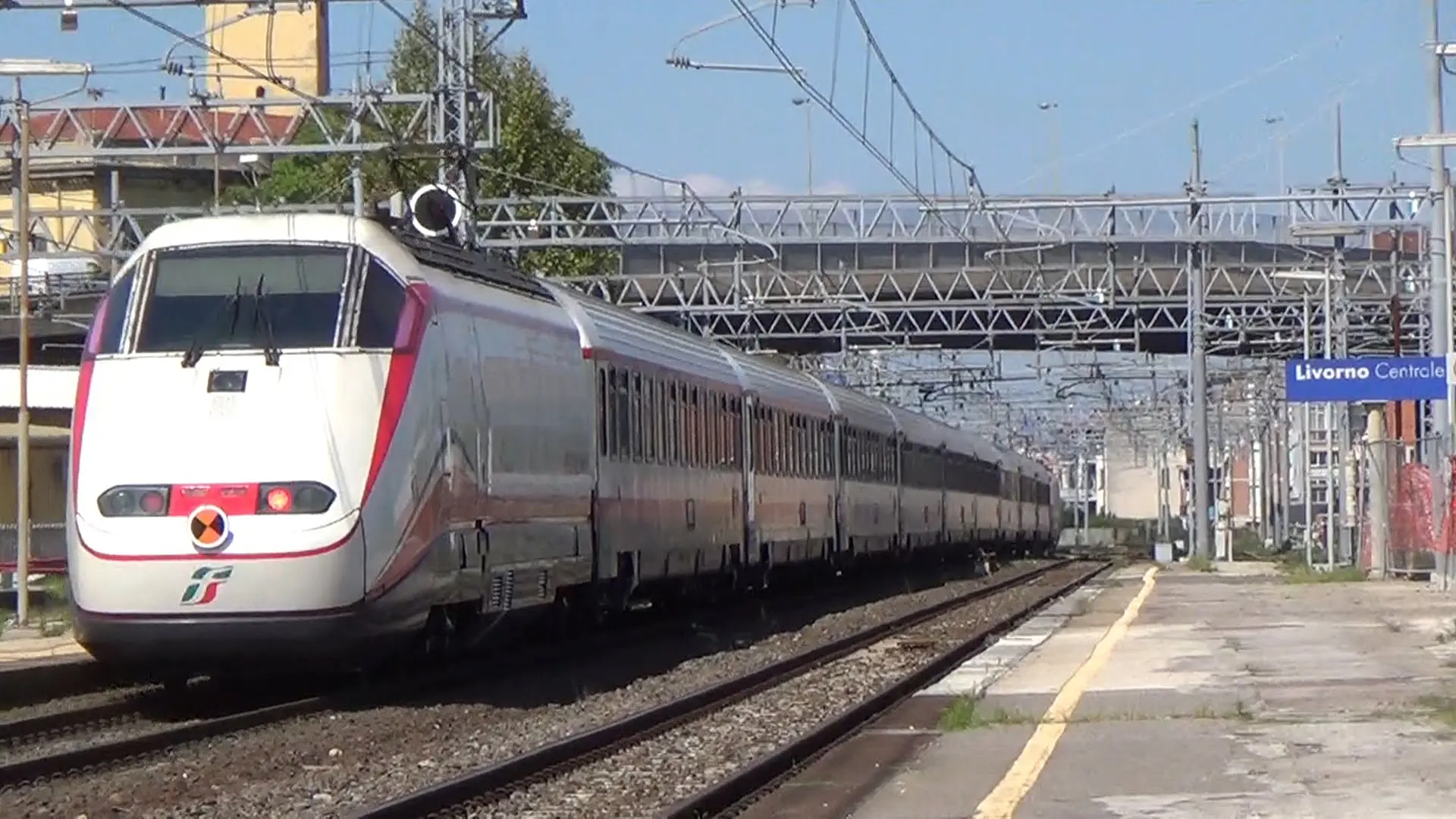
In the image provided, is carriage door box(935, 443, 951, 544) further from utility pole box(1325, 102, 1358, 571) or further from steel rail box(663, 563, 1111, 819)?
steel rail box(663, 563, 1111, 819)

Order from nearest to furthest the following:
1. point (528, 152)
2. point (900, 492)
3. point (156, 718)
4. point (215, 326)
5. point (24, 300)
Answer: point (215, 326), point (156, 718), point (24, 300), point (900, 492), point (528, 152)

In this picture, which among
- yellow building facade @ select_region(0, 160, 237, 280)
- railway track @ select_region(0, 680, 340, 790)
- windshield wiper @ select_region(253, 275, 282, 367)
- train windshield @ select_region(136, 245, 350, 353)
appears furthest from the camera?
yellow building facade @ select_region(0, 160, 237, 280)

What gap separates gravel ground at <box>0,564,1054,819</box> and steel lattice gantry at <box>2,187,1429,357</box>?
83.3 feet

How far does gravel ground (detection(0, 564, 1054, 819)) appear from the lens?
38.4 feet

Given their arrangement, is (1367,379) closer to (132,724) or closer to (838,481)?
(838,481)

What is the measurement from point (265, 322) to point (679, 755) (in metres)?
3.87

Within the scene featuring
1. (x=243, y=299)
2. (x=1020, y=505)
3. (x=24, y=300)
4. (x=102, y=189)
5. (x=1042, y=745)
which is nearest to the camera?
A: (x=1042, y=745)

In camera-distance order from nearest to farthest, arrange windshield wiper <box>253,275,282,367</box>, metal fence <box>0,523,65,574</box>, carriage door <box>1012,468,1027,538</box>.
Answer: windshield wiper <box>253,275,282,367</box>
metal fence <box>0,523,65,574</box>
carriage door <box>1012,468,1027,538</box>

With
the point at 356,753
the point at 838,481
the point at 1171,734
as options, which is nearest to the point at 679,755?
the point at 356,753

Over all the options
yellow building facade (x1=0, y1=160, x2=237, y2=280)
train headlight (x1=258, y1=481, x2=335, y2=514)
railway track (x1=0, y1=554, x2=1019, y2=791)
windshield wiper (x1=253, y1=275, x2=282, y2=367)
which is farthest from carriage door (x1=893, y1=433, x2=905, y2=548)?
train headlight (x1=258, y1=481, x2=335, y2=514)

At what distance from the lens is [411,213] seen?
21500 mm

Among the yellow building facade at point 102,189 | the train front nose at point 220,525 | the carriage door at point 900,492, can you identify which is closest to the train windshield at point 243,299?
the train front nose at point 220,525

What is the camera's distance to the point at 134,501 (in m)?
14.7

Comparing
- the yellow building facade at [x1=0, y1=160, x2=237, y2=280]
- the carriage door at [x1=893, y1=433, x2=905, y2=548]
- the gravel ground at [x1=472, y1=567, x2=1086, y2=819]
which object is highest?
the yellow building facade at [x1=0, y1=160, x2=237, y2=280]
